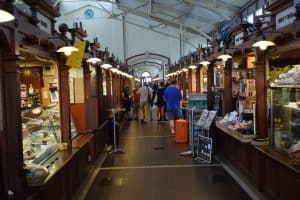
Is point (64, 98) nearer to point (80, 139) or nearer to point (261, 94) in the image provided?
point (80, 139)

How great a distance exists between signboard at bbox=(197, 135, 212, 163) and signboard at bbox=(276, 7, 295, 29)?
12.4 feet

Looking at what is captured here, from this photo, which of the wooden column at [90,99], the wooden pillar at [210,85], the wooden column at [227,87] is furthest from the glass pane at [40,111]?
the wooden pillar at [210,85]

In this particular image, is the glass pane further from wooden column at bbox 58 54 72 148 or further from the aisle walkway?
the aisle walkway

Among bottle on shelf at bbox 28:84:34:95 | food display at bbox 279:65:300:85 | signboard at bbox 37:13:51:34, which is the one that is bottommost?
bottle on shelf at bbox 28:84:34:95

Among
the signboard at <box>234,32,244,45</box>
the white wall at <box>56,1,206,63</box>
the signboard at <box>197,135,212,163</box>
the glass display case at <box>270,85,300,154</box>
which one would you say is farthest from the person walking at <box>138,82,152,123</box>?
the glass display case at <box>270,85,300,154</box>

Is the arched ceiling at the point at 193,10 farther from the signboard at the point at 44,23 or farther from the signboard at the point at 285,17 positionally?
the signboard at the point at 44,23

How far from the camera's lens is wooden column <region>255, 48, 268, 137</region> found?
6.79 meters

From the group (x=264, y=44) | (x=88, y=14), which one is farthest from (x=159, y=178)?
(x=88, y=14)

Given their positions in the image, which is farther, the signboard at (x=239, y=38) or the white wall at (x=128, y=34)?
the white wall at (x=128, y=34)

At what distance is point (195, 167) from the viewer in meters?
8.71

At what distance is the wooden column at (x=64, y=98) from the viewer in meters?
6.69

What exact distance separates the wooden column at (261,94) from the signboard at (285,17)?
38.8 inches

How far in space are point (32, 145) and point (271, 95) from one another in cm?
353

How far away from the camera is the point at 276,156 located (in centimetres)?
578
